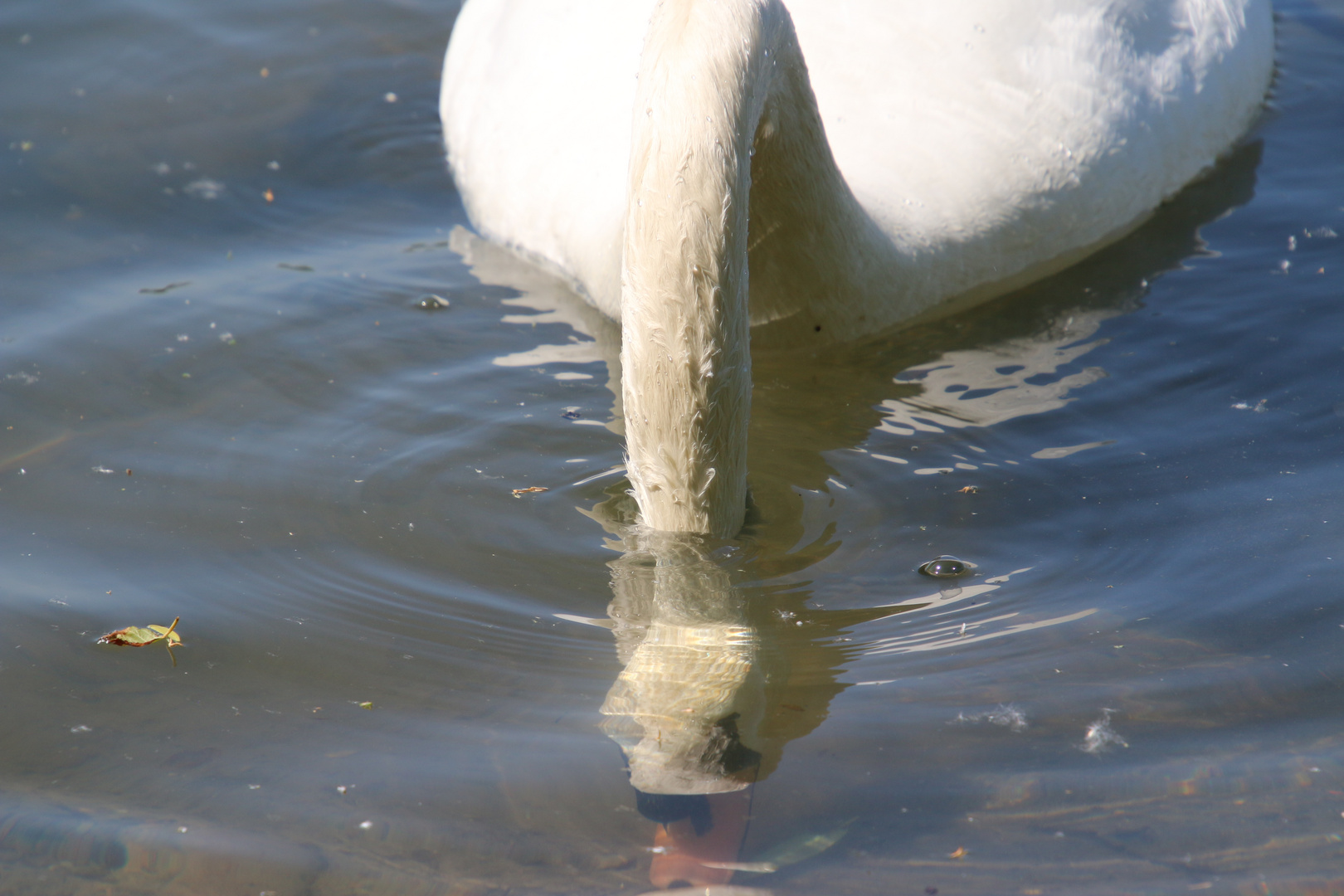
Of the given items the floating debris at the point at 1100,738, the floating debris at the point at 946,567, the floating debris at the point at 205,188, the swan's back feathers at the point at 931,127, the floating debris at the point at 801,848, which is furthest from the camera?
the floating debris at the point at 205,188

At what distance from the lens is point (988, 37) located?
4613 mm

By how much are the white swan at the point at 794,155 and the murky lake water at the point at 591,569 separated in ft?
0.87

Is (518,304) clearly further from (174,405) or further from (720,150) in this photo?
(720,150)

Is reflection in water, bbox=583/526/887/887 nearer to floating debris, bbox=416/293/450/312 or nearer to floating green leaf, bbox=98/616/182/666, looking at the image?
floating green leaf, bbox=98/616/182/666

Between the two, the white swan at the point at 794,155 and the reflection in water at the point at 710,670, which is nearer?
the reflection in water at the point at 710,670

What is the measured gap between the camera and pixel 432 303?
16.7 feet

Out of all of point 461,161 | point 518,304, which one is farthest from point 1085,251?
point 461,161

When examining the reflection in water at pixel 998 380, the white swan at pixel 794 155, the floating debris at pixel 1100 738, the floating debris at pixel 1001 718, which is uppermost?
the white swan at pixel 794 155

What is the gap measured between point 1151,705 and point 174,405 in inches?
121

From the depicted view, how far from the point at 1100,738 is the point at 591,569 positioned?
1281 millimetres

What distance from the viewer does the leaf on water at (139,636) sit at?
326 centimetres

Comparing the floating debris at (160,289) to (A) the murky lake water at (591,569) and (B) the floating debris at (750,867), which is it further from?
(B) the floating debris at (750,867)

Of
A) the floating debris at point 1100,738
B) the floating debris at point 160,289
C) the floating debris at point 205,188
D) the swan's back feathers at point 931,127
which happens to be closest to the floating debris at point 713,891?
the floating debris at point 1100,738

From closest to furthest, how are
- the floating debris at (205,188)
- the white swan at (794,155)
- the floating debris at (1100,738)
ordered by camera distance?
the floating debris at (1100,738) < the white swan at (794,155) < the floating debris at (205,188)
